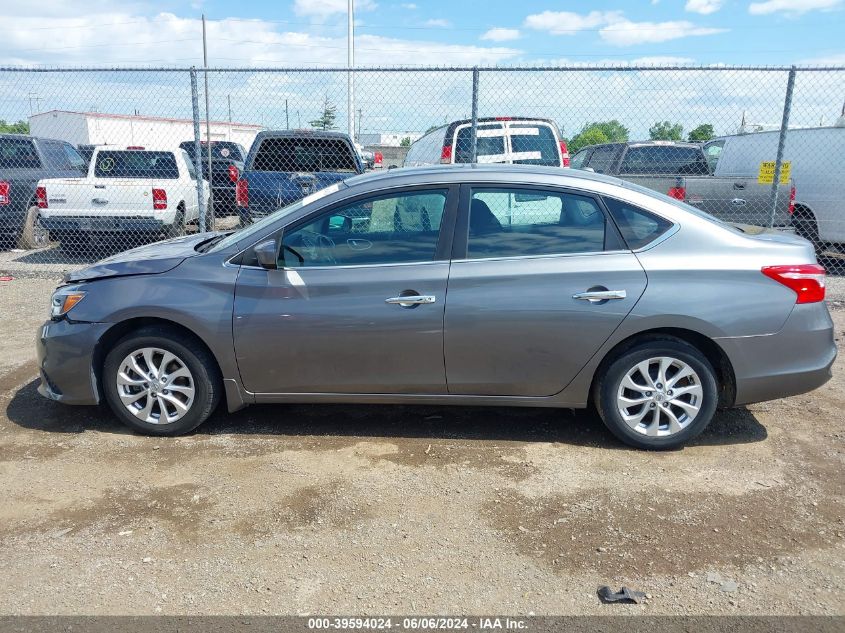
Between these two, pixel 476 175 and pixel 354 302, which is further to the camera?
pixel 476 175

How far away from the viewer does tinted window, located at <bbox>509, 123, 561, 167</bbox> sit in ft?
33.1

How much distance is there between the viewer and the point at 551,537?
11.5 ft

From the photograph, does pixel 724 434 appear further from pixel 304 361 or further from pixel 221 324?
pixel 221 324

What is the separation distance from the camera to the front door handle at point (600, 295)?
420 centimetres

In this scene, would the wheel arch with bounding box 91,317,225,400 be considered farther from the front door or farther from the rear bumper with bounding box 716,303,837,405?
the rear bumper with bounding box 716,303,837,405

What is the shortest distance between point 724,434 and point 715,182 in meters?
6.52

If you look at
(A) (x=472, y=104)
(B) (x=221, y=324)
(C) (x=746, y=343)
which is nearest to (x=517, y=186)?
(C) (x=746, y=343)

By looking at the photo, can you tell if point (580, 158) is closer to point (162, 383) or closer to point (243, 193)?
point (243, 193)

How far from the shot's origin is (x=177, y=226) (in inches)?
458

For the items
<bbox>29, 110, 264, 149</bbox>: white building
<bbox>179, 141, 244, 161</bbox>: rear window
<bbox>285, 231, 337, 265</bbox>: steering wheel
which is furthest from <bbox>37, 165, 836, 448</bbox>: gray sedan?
<bbox>29, 110, 264, 149</bbox>: white building

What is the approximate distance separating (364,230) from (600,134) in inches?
466

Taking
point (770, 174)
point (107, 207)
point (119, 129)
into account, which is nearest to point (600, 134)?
point (770, 174)

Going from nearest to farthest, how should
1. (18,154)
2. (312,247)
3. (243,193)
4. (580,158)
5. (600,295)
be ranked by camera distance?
(600,295)
(312,247)
(243,193)
(18,154)
(580,158)

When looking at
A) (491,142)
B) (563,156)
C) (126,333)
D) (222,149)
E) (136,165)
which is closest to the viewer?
(126,333)
